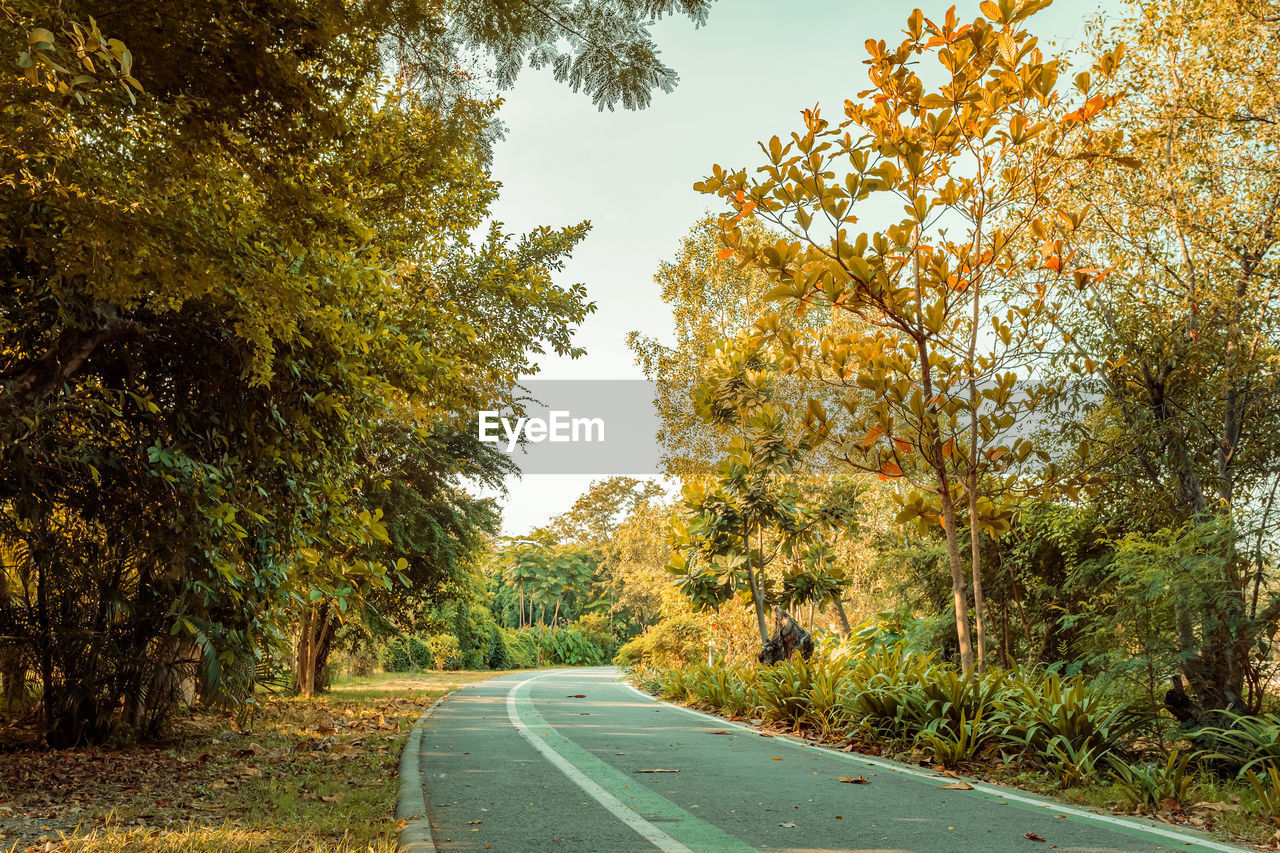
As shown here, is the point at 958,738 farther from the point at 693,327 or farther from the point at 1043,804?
the point at 693,327

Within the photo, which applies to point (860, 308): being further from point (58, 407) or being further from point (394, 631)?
point (394, 631)

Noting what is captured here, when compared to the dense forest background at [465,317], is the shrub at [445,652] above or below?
below

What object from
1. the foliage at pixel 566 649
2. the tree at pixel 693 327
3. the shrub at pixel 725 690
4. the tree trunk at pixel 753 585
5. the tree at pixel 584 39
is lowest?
the foliage at pixel 566 649

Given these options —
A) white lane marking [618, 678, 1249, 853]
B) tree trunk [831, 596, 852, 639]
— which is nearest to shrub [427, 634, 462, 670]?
tree trunk [831, 596, 852, 639]

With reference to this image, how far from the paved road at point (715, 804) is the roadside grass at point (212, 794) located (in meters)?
0.53

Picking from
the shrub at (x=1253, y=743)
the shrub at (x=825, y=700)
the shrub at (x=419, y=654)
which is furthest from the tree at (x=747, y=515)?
the shrub at (x=419, y=654)

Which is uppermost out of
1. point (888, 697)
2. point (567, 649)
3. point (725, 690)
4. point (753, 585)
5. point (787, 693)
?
point (753, 585)

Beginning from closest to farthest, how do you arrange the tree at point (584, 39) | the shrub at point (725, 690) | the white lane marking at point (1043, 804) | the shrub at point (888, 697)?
the tree at point (584, 39) → the white lane marking at point (1043, 804) → the shrub at point (888, 697) → the shrub at point (725, 690)

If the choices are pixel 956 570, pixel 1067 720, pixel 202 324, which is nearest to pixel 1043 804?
pixel 1067 720

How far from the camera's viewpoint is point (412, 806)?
5.41 m

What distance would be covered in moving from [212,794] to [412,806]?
5.59 ft

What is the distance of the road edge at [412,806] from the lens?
4383mm

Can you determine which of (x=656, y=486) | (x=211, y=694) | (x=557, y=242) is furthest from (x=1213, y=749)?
(x=656, y=486)

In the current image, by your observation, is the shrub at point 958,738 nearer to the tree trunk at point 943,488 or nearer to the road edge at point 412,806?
the tree trunk at point 943,488
